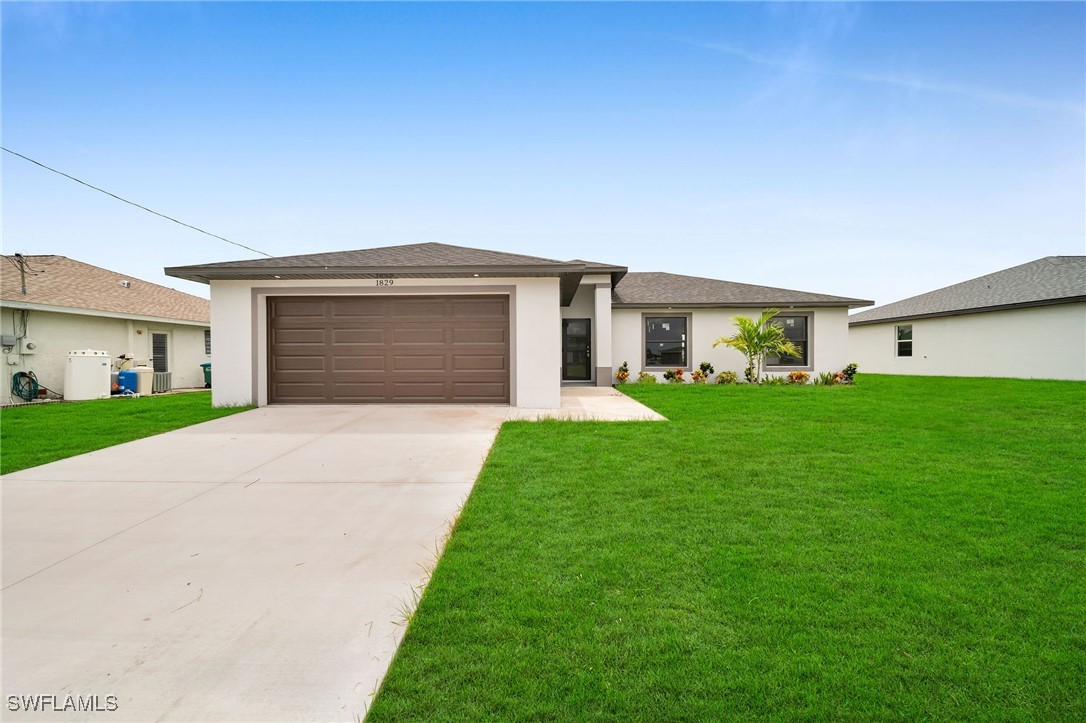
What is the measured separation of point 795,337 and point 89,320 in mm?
22305

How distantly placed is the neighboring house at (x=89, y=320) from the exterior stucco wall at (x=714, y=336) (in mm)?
15209

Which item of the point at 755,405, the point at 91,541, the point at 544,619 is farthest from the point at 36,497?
the point at 755,405

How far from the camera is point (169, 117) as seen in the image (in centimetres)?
1441

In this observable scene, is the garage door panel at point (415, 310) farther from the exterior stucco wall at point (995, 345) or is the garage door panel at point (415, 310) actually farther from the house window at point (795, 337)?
the exterior stucco wall at point (995, 345)

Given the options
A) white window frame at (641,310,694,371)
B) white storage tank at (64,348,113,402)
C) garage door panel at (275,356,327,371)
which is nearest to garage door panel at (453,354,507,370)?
garage door panel at (275,356,327,371)

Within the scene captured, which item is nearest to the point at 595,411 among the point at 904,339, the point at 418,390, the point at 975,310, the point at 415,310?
the point at 418,390

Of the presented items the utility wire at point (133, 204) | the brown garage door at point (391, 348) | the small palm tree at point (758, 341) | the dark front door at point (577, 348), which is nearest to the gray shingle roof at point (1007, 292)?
the small palm tree at point (758, 341)

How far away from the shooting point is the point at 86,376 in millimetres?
12617

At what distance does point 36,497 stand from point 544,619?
16.5 feet

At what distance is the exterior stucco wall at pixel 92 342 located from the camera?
1229 centimetres

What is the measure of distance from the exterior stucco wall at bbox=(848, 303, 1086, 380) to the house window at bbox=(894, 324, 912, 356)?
0.20 m

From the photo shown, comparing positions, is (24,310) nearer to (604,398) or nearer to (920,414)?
(604,398)

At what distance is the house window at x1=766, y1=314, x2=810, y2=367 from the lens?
1580 centimetres

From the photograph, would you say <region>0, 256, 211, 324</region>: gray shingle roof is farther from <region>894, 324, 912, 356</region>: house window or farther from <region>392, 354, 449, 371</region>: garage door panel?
<region>894, 324, 912, 356</region>: house window
